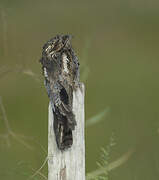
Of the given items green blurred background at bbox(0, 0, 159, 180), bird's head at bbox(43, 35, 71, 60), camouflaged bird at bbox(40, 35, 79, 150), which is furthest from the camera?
green blurred background at bbox(0, 0, 159, 180)

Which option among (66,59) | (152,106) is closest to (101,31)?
(152,106)

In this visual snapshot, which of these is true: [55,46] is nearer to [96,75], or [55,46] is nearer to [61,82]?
[61,82]

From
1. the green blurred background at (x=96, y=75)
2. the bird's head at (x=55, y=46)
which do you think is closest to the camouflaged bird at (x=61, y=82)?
the bird's head at (x=55, y=46)

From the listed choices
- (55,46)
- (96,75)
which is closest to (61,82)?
(55,46)

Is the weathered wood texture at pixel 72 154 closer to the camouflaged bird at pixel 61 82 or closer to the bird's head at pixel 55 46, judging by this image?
the camouflaged bird at pixel 61 82

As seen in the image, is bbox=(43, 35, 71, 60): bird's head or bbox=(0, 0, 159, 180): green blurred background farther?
bbox=(0, 0, 159, 180): green blurred background

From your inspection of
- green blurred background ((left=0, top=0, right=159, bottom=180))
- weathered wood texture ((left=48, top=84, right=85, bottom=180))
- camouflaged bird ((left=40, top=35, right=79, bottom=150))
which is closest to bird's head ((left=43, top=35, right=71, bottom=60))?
camouflaged bird ((left=40, top=35, right=79, bottom=150))

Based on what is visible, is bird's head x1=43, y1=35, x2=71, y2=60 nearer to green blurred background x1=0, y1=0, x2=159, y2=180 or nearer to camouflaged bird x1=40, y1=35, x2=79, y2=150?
camouflaged bird x1=40, y1=35, x2=79, y2=150
